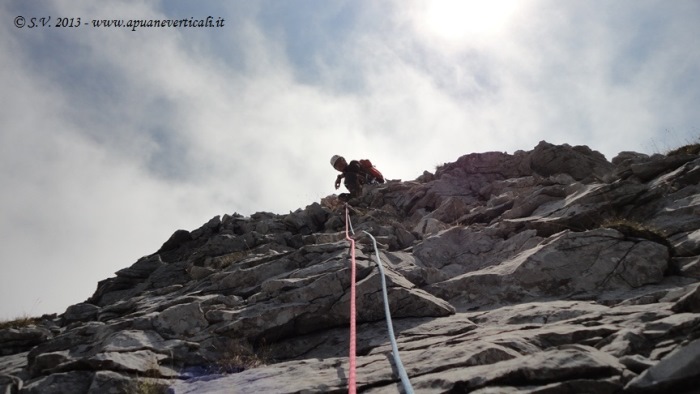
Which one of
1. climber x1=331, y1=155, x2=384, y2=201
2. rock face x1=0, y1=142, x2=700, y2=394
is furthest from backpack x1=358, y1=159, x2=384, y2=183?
rock face x1=0, y1=142, x2=700, y2=394

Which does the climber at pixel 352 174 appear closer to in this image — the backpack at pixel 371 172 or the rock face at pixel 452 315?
the backpack at pixel 371 172

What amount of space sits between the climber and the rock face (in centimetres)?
1013

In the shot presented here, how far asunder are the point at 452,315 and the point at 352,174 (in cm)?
1787

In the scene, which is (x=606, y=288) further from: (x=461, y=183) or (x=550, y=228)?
(x=461, y=183)

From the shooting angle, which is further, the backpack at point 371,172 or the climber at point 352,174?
the backpack at point 371,172

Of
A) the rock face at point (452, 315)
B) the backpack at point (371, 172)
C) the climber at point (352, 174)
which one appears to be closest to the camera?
the rock face at point (452, 315)

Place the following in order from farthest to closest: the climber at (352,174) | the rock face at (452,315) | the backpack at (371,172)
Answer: the backpack at (371,172) < the climber at (352,174) < the rock face at (452,315)

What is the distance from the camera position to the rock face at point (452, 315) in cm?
463

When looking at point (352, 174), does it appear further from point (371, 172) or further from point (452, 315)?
point (452, 315)

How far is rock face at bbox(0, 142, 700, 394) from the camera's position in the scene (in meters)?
4.63

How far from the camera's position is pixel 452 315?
8.13m

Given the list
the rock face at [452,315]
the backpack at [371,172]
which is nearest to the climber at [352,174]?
the backpack at [371,172]

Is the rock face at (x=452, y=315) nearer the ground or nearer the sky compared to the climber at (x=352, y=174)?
nearer the ground

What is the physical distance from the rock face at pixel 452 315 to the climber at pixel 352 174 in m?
10.1
